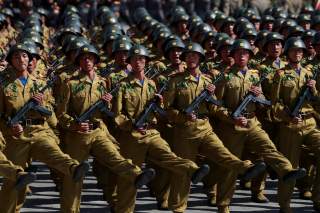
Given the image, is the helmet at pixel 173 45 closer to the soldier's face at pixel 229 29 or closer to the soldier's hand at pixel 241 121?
the soldier's hand at pixel 241 121

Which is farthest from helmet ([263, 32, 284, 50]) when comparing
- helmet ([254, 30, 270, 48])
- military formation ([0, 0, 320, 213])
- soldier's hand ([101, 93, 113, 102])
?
→ soldier's hand ([101, 93, 113, 102])

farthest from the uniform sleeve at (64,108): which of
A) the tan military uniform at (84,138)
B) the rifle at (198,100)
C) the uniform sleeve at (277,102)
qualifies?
the uniform sleeve at (277,102)

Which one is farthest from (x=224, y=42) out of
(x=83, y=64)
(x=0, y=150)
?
(x=0, y=150)

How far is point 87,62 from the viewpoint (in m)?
12.6

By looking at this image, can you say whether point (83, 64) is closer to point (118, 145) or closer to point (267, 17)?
point (118, 145)

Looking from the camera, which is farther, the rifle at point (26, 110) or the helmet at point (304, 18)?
the helmet at point (304, 18)

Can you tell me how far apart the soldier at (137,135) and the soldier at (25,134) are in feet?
2.71

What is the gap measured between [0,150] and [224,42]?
418cm

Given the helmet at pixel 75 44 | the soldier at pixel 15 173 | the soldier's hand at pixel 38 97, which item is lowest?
the soldier at pixel 15 173

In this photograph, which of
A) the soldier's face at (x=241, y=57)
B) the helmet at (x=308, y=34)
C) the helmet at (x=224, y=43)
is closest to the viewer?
the soldier's face at (x=241, y=57)

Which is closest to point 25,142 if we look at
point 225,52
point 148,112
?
point 148,112

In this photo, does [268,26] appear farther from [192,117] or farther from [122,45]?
[192,117]

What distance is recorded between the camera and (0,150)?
38.8ft

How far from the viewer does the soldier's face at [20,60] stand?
12.1 metres
